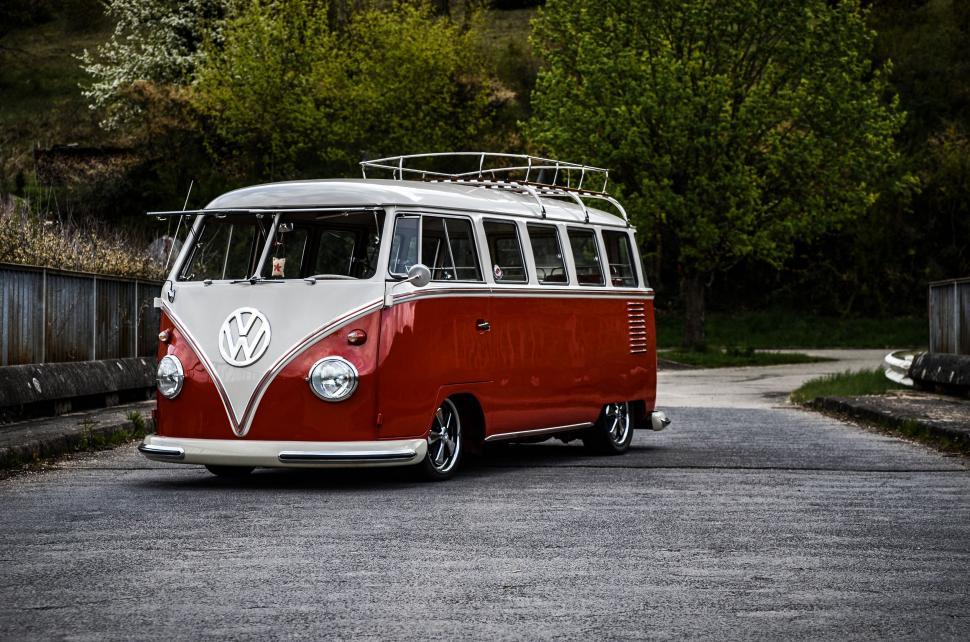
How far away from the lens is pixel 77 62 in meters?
77.1

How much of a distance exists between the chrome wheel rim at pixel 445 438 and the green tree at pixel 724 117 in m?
24.2

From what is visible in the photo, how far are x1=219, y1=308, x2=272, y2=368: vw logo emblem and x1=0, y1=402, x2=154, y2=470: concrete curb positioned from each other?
88.0 inches

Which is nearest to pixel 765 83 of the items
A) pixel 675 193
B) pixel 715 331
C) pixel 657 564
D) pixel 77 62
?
pixel 675 193

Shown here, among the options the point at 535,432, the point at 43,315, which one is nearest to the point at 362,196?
the point at 535,432

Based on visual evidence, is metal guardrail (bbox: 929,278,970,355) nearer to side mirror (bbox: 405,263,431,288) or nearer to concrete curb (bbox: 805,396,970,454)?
concrete curb (bbox: 805,396,970,454)

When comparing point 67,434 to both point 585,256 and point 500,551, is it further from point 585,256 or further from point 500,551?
point 500,551

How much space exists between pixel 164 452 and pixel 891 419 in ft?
27.6

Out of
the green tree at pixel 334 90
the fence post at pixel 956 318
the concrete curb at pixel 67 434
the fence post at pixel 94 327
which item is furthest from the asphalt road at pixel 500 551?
the green tree at pixel 334 90

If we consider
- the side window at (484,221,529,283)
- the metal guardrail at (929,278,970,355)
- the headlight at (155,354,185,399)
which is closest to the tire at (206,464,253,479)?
the headlight at (155,354,185,399)

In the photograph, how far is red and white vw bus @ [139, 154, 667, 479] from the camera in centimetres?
1096

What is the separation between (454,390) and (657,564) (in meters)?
4.18

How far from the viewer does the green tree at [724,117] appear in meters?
35.7

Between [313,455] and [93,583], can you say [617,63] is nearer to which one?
[313,455]

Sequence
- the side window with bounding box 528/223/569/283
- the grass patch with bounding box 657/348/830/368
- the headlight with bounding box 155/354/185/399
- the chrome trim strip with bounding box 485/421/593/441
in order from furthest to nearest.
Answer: the grass patch with bounding box 657/348/830/368 → the side window with bounding box 528/223/569/283 → the chrome trim strip with bounding box 485/421/593/441 → the headlight with bounding box 155/354/185/399
